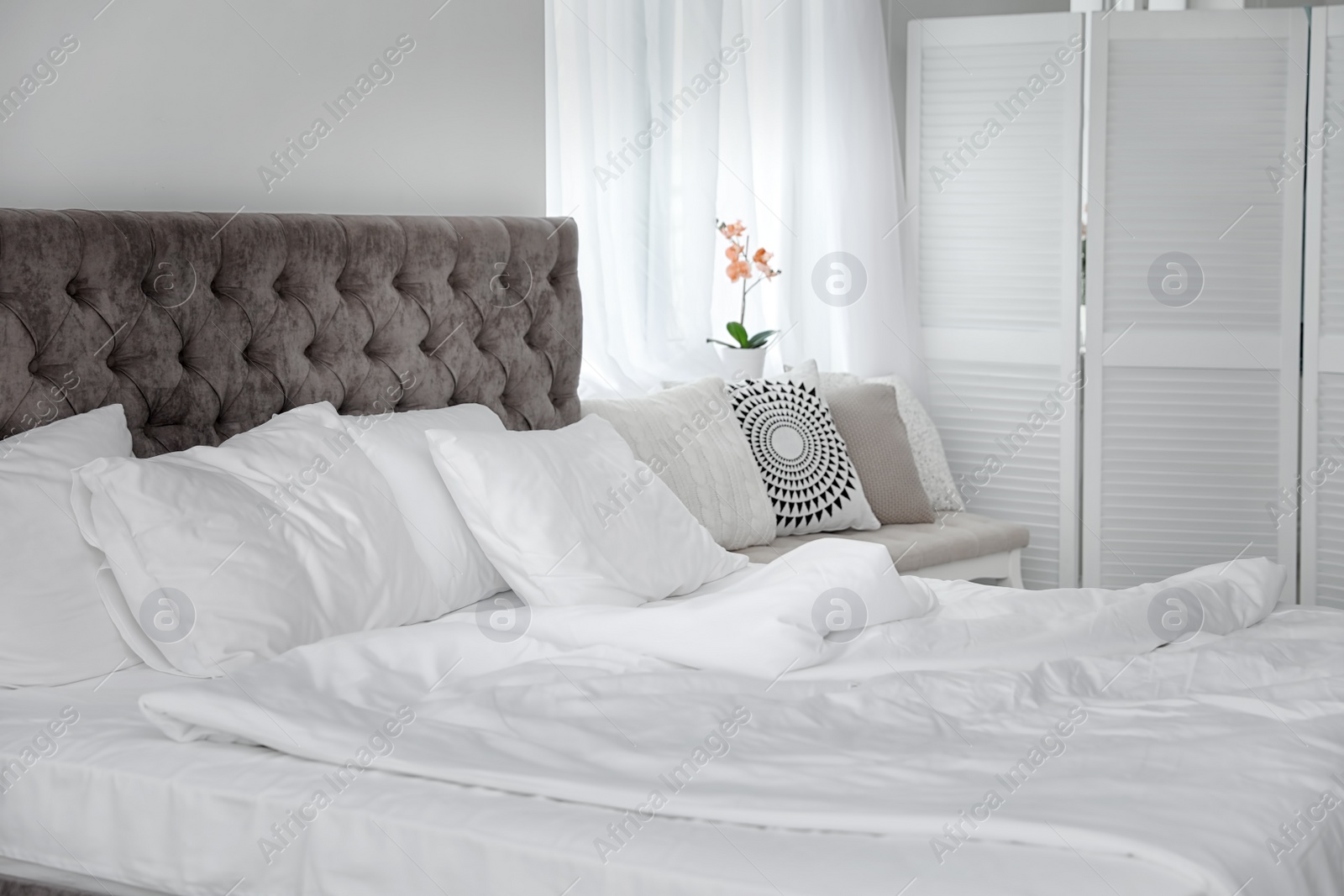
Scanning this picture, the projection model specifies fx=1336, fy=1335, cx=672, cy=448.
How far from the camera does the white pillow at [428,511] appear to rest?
2121 millimetres

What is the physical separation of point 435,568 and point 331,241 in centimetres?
63

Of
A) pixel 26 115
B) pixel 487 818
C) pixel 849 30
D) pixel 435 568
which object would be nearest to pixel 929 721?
pixel 487 818

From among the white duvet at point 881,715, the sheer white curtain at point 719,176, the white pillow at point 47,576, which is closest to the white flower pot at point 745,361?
the sheer white curtain at point 719,176

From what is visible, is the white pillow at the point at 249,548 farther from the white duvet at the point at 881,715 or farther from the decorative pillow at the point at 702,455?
the decorative pillow at the point at 702,455

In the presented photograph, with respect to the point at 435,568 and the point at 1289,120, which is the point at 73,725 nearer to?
the point at 435,568

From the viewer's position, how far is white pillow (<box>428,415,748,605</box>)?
82.6 inches

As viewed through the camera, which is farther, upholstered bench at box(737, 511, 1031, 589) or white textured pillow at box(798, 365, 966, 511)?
white textured pillow at box(798, 365, 966, 511)

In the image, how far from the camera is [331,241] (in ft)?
7.67

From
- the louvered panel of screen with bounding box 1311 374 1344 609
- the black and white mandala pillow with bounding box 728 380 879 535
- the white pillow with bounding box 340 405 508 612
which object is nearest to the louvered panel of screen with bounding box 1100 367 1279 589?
the louvered panel of screen with bounding box 1311 374 1344 609

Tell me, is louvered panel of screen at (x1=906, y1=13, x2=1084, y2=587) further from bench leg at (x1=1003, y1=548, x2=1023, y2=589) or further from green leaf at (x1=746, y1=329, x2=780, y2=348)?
green leaf at (x1=746, y1=329, x2=780, y2=348)

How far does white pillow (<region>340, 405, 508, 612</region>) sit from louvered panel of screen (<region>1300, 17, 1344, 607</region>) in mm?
2435

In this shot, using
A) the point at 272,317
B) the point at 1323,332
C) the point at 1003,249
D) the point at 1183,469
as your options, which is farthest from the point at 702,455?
the point at 1323,332

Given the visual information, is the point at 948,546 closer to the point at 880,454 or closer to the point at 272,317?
the point at 880,454

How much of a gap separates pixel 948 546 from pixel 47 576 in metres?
2.10
